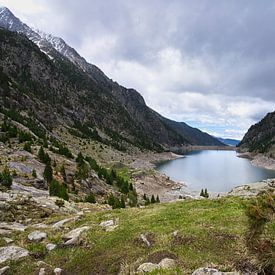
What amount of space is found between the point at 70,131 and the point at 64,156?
3997 inches

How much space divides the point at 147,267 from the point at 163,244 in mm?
2088

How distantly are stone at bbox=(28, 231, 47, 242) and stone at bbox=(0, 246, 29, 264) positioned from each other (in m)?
1.48

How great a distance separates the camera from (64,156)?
75062mm

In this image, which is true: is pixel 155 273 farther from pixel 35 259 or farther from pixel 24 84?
pixel 24 84

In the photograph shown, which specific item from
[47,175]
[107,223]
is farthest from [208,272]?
[47,175]

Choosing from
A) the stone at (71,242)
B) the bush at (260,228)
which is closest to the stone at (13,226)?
the stone at (71,242)

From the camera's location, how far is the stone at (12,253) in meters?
16.0

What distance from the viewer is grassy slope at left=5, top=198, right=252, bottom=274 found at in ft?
43.3

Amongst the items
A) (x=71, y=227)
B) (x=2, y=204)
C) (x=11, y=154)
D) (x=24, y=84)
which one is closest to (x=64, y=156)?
A: (x=11, y=154)

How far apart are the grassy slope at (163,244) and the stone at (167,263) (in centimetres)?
27

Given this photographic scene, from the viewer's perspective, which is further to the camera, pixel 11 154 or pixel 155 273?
pixel 11 154

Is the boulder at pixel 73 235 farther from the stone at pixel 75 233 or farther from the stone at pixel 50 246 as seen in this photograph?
the stone at pixel 50 246

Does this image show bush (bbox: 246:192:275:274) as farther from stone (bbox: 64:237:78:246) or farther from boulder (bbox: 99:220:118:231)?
stone (bbox: 64:237:78:246)

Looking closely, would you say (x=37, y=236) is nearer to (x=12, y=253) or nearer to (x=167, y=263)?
(x=12, y=253)
